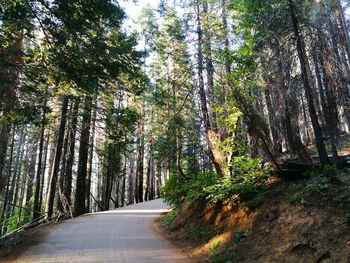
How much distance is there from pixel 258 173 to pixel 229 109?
269cm

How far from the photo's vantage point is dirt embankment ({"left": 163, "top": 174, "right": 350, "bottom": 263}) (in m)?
6.29

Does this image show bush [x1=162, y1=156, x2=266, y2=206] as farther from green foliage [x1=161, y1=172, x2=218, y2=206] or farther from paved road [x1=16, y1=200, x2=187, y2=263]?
paved road [x1=16, y1=200, x2=187, y2=263]

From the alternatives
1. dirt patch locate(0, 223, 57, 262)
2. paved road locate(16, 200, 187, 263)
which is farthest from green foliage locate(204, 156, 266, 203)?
dirt patch locate(0, 223, 57, 262)

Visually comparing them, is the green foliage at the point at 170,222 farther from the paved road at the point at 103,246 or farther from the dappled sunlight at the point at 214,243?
the dappled sunlight at the point at 214,243

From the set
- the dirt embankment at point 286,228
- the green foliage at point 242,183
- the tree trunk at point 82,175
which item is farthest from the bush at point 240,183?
the tree trunk at point 82,175

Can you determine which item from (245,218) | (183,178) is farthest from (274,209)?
(183,178)

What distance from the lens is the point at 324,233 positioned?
6473 millimetres

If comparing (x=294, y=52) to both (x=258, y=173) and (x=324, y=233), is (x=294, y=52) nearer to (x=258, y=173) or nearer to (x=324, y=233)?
(x=258, y=173)

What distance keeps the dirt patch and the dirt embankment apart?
458 cm

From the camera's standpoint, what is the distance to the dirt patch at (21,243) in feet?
30.6

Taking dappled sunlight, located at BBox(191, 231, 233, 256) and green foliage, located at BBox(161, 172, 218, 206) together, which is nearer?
dappled sunlight, located at BBox(191, 231, 233, 256)

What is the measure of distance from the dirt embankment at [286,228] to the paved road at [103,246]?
923mm

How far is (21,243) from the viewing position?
10828 millimetres

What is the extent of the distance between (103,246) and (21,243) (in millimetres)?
2977
